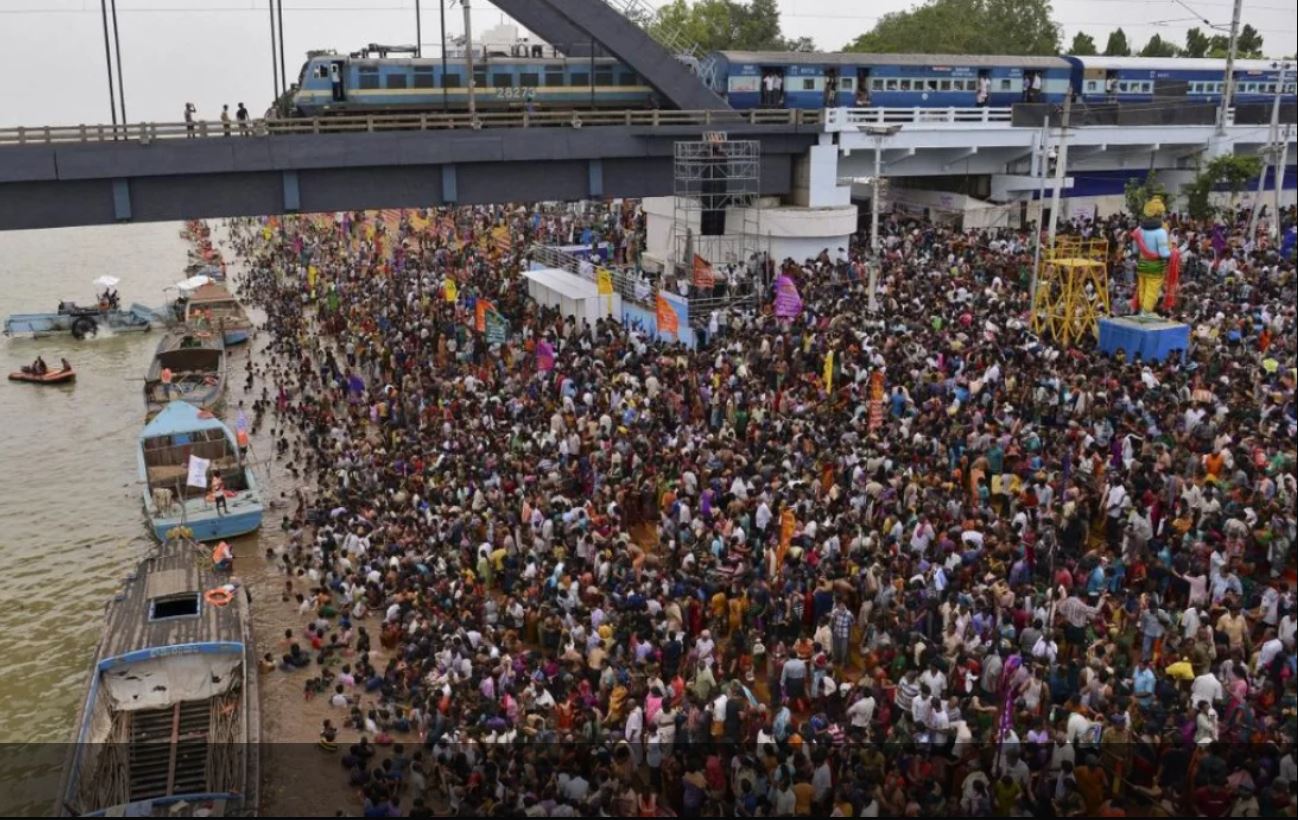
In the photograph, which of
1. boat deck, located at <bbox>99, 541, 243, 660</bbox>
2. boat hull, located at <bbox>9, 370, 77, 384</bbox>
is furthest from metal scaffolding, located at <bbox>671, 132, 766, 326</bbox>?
boat hull, located at <bbox>9, 370, 77, 384</bbox>

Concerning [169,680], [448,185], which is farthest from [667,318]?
[169,680]

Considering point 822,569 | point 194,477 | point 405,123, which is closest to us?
point 822,569

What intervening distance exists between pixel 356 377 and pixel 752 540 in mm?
16870

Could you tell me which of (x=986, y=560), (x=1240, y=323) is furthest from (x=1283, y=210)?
(x=986, y=560)

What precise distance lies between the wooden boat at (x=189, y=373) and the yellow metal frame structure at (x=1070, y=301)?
21.8 m

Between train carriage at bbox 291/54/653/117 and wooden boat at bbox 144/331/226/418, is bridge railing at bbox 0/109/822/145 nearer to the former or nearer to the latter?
train carriage at bbox 291/54/653/117

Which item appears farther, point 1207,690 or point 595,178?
point 595,178

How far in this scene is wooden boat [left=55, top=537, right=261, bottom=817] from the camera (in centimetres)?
1479

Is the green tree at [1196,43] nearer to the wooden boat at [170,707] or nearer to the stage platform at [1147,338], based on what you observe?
the stage platform at [1147,338]

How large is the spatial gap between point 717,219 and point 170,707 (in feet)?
82.9

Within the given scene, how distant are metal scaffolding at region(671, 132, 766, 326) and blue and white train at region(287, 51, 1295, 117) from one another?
367 cm

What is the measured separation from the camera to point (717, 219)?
1501 inches

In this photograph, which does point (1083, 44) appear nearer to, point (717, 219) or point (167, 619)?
point (717, 219)

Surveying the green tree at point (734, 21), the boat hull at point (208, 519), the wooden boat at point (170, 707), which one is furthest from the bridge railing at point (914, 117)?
the green tree at point (734, 21)
